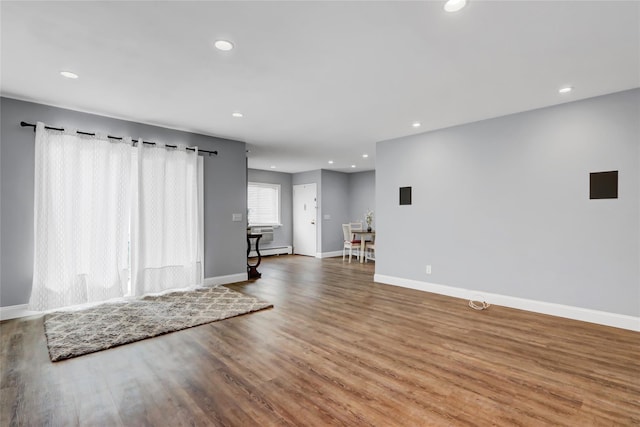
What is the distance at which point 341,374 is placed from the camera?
236cm

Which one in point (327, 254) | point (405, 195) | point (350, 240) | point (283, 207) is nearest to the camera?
point (405, 195)

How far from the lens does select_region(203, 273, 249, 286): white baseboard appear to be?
522cm

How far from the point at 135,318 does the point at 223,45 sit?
10.3ft

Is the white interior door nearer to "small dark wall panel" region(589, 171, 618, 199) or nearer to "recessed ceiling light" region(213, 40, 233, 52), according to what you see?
"small dark wall panel" region(589, 171, 618, 199)

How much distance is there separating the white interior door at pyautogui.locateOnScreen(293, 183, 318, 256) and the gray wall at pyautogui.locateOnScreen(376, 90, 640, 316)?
12.9 feet

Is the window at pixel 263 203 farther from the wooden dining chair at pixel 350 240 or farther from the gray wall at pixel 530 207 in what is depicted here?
the gray wall at pixel 530 207

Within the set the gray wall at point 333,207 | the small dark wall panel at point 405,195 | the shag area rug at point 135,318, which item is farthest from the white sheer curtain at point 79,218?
the gray wall at point 333,207

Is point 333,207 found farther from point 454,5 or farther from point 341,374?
point 454,5

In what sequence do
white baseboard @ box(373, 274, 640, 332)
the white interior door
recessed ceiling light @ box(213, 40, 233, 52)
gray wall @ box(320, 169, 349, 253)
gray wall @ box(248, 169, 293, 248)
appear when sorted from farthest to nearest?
gray wall @ box(248, 169, 293, 248) < the white interior door < gray wall @ box(320, 169, 349, 253) < white baseboard @ box(373, 274, 640, 332) < recessed ceiling light @ box(213, 40, 233, 52)

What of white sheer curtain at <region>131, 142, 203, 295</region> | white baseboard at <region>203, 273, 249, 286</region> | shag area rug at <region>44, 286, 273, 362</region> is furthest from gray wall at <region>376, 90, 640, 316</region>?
white sheer curtain at <region>131, 142, 203, 295</region>

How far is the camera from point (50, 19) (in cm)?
211

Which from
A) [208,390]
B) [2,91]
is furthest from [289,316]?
[2,91]

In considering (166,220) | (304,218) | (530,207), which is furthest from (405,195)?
(304,218)

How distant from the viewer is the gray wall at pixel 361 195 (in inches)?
351
